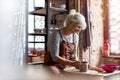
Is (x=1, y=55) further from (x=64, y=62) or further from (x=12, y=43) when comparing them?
(x=64, y=62)

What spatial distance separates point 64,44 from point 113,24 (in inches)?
52.8

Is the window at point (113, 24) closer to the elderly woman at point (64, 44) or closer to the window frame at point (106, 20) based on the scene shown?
the window frame at point (106, 20)

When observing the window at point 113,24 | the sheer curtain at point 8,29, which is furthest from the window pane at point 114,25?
the sheer curtain at point 8,29

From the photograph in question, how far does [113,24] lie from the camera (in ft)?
9.91

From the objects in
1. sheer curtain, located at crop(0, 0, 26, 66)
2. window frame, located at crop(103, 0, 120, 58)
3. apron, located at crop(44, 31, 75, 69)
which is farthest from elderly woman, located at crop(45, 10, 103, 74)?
sheer curtain, located at crop(0, 0, 26, 66)

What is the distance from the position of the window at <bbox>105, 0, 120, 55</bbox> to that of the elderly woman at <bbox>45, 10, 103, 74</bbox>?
1.19m

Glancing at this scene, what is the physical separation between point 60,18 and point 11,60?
2206mm

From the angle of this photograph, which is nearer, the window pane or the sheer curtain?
the sheer curtain

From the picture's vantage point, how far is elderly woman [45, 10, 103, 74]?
182cm

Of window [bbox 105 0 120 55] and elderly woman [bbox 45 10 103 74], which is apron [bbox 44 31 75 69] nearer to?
elderly woman [bbox 45 10 103 74]

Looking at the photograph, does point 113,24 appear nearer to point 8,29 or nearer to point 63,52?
point 63,52

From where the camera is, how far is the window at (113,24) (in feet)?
9.77

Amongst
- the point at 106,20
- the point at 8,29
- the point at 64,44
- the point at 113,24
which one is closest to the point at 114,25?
the point at 113,24

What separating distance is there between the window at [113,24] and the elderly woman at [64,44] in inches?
47.0
